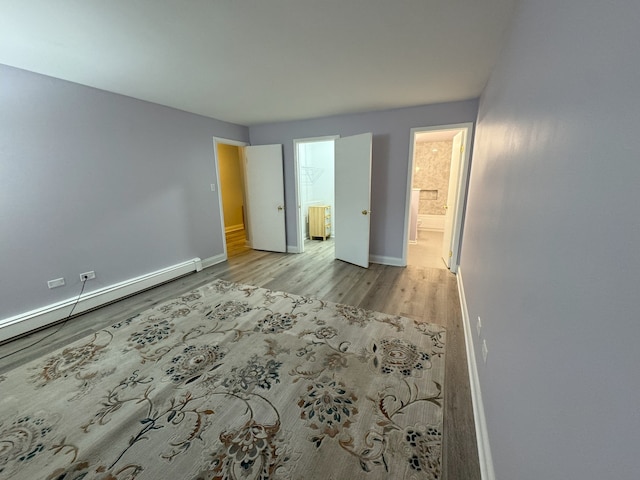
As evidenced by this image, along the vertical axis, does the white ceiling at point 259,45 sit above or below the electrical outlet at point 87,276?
above

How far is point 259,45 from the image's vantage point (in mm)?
1944

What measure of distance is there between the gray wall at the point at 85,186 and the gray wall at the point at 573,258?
382 centimetres

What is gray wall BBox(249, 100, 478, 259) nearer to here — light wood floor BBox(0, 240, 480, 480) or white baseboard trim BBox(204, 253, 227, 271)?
light wood floor BBox(0, 240, 480, 480)

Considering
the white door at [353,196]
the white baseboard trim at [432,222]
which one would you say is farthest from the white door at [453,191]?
the white baseboard trim at [432,222]

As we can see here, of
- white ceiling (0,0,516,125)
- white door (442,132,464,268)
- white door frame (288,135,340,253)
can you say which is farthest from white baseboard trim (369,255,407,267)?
white ceiling (0,0,516,125)

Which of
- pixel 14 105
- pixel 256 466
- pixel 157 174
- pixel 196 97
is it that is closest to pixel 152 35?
pixel 196 97

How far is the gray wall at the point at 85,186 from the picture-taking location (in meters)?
2.28

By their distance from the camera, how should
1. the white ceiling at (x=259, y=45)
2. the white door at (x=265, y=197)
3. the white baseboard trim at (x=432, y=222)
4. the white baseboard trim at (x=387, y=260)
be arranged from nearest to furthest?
1. the white ceiling at (x=259, y=45)
2. the white baseboard trim at (x=387, y=260)
3. the white door at (x=265, y=197)
4. the white baseboard trim at (x=432, y=222)

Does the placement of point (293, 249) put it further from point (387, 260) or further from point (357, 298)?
point (357, 298)

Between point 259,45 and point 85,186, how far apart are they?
7.94 ft

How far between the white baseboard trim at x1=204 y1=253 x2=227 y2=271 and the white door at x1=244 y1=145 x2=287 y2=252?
2.82 ft

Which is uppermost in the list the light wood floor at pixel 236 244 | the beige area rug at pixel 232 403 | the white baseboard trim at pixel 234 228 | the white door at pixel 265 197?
the white door at pixel 265 197

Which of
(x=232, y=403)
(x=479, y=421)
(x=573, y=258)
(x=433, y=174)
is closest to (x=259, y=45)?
(x=573, y=258)

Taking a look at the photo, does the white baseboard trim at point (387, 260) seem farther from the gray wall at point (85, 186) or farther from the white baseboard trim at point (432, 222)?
the white baseboard trim at point (432, 222)
